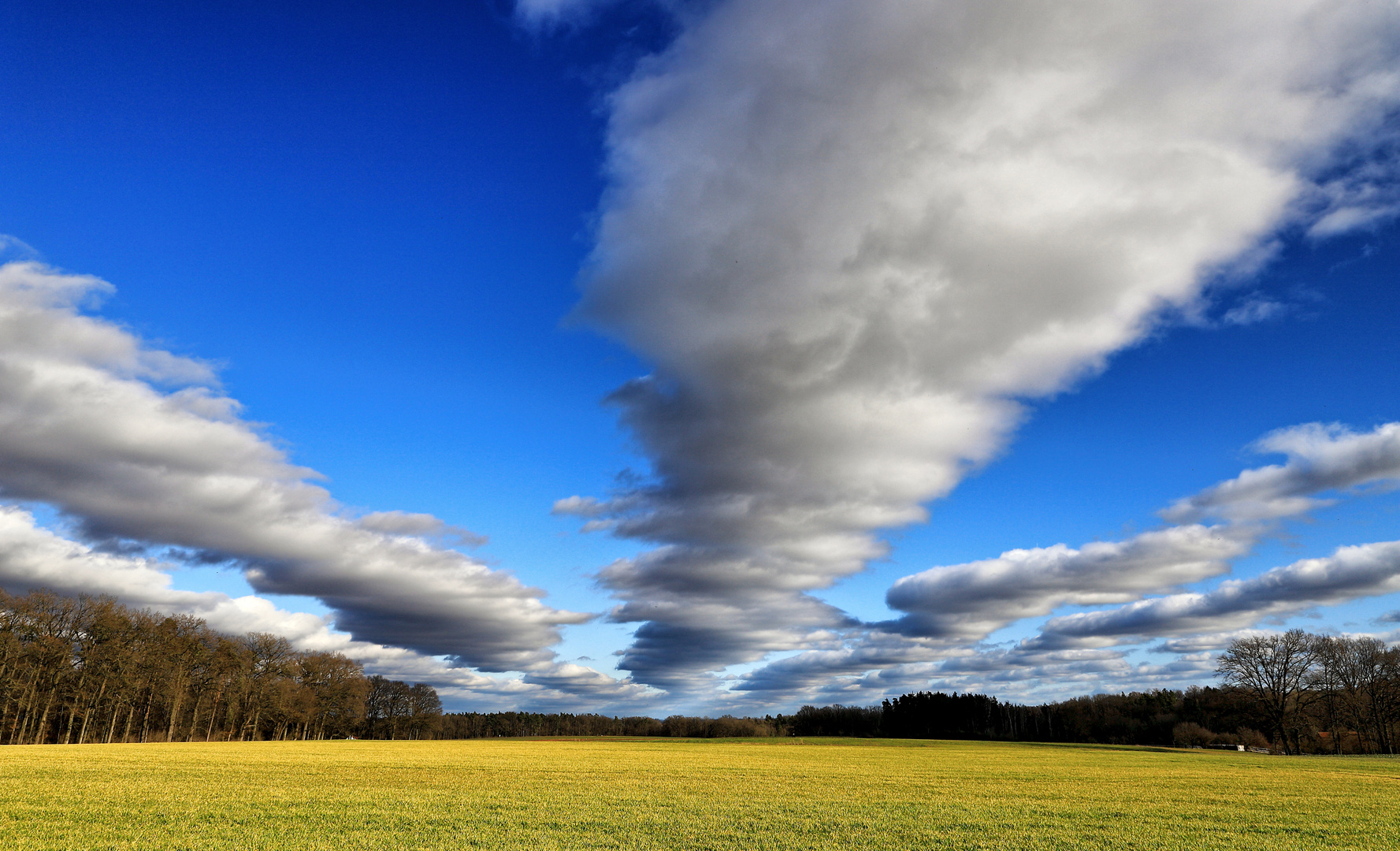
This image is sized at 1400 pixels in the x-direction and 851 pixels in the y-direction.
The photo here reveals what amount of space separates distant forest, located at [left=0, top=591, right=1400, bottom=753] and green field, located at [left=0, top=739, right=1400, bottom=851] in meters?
50.5

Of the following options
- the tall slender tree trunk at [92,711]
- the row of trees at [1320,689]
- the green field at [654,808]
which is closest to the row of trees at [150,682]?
the tall slender tree trunk at [92,711]

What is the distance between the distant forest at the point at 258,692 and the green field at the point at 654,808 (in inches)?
1987

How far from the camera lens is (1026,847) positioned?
1725 centimetres

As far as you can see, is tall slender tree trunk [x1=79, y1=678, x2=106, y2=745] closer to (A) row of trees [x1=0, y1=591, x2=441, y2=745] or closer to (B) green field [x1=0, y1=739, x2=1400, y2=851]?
(A) row of trees [x1=0, y1=591, x2=441, y2=745]

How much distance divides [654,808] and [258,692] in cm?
11873

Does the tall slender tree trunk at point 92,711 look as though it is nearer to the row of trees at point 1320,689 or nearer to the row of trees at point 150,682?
the row of trees at point 150,682

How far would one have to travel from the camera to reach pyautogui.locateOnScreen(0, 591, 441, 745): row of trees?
78.4m

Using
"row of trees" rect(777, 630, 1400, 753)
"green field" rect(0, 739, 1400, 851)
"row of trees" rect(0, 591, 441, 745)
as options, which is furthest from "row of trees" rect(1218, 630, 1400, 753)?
"row of trees" rect(0, 591, 441, 745)

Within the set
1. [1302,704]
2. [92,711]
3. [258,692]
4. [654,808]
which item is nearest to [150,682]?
[92,711]

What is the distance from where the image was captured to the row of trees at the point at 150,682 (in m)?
78.4

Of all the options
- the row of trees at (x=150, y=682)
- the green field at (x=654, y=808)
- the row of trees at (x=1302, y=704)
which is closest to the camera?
the green field at (x=654, y=808)

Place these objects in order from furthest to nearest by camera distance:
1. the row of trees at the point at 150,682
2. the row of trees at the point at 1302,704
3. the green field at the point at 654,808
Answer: the row of trees at the point at 1302,704
the row of trees at the point at 150,682
the green field at the point at 654,808

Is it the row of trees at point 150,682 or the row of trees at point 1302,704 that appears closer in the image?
the row of trees at point 150,682

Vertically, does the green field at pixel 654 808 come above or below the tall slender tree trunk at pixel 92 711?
above
